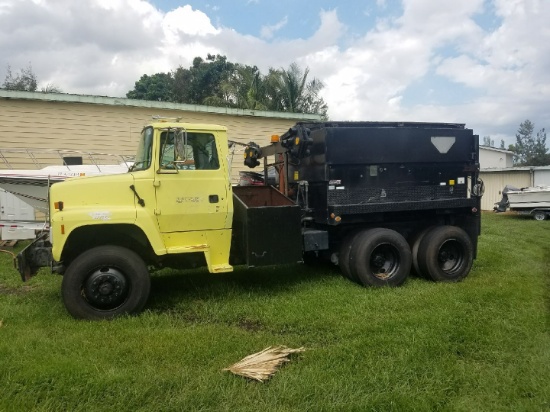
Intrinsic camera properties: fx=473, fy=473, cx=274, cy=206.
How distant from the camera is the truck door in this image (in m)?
6.23

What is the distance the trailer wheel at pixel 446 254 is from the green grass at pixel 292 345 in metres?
0.34

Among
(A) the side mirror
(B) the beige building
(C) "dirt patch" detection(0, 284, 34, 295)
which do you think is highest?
(B) the beige building

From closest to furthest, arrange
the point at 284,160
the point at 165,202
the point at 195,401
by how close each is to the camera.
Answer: the point at 195,401 < the point at 165,202 < the point at 284,160

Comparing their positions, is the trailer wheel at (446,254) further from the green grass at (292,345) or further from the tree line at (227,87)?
the tree line at (227,87)

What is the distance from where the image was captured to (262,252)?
676 cm

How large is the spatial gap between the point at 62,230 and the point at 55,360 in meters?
1.84

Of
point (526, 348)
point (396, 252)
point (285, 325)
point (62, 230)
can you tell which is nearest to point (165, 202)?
point (62, 230)

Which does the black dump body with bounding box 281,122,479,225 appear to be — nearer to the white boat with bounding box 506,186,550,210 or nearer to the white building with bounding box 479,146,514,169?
the white boat with bounding box 506,186,550,210

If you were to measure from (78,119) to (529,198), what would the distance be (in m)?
20.2

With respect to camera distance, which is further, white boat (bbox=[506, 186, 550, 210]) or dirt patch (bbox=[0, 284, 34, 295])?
white boat (bbox=[506, 186, 550, 210])

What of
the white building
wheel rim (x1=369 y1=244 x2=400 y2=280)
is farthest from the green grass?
the white building

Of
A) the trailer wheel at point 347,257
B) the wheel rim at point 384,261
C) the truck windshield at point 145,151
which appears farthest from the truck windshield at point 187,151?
the wheel rim at point 384,261

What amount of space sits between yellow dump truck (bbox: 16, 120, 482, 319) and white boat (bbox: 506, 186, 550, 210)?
16.3m

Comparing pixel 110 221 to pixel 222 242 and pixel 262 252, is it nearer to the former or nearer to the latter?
pixel 222 242
